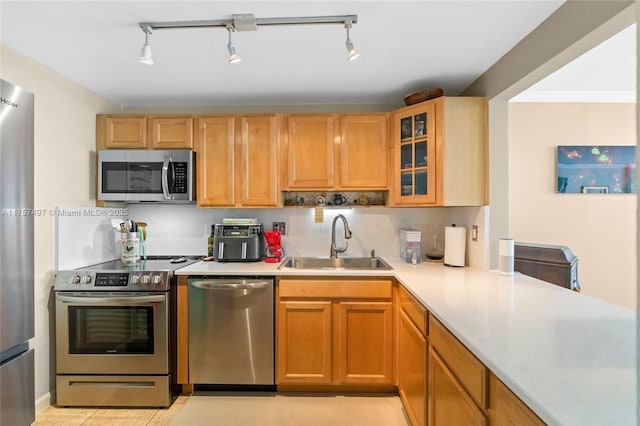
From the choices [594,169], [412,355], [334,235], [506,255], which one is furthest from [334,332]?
[594,169]

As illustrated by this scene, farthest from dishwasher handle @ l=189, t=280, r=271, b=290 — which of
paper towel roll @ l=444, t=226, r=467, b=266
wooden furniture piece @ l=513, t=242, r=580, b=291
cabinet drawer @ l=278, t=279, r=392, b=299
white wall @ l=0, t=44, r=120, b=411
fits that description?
wooden furniture piece @ l=513, t=242, r=580, b=291

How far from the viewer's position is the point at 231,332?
2.29 metres

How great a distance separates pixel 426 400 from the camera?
1.60 m

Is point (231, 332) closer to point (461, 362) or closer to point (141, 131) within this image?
point (461, 362)

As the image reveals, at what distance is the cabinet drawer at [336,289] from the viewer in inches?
89.7

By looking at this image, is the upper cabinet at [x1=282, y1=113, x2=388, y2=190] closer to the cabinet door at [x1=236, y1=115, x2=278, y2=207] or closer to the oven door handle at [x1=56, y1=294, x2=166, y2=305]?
the cabinet door at [x1=236, y1=115, x2=278, y2=207]

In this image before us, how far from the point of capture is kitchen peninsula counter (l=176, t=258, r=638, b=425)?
75 centimetres

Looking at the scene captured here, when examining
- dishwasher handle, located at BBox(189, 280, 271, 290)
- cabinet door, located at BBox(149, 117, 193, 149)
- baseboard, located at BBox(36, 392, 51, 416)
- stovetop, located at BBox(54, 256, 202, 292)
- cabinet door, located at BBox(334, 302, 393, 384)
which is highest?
cabinet door, located at BBox(149, 117, 193, 149)

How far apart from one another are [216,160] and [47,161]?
3.76ft

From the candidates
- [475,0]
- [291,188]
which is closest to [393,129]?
[291,188]

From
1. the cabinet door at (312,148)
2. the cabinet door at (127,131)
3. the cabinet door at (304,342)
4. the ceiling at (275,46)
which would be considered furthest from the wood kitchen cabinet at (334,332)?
the cabinet door at (127,131)

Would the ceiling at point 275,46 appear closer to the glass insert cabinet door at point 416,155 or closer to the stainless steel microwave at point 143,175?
the glass insert cabinet door at point 416,155

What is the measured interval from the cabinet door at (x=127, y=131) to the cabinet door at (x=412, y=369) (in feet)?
8.48

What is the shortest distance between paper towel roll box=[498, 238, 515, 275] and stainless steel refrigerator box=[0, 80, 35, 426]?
287 cm
